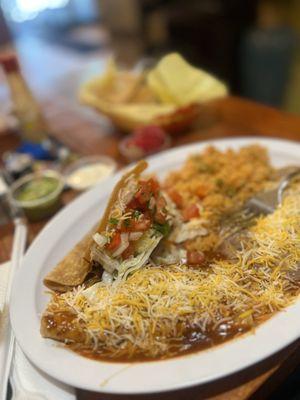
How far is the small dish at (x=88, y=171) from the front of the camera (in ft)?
7.59

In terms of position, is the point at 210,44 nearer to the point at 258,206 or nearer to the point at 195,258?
the point at 258,206

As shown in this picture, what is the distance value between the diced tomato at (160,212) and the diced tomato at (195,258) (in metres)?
0.18

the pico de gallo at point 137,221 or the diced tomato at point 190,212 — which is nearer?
the pico de gallo at point 137,221

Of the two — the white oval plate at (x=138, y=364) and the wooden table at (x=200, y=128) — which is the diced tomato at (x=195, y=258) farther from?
the wooden table at (x=200, y=128)

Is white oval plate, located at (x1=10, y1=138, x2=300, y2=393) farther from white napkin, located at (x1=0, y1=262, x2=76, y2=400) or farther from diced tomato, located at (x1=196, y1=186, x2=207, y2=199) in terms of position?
diced tomato, located at (x1=196, y1=186, x2=207, y2=199)

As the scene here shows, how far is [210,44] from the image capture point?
5.21 meters

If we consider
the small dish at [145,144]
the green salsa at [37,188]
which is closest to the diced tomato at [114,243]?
the green salsa at [37,188]

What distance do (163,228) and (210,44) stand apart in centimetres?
422

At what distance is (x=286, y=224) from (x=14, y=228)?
1.37 m

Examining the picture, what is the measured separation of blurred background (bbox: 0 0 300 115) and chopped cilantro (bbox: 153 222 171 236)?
8.28 ft

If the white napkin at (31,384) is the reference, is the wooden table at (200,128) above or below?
above

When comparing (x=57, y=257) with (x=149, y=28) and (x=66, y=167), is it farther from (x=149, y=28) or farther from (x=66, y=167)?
(x=149, y=28)

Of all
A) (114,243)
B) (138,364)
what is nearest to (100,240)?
(114,243)

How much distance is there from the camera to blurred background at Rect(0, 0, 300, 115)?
4.66 metres
